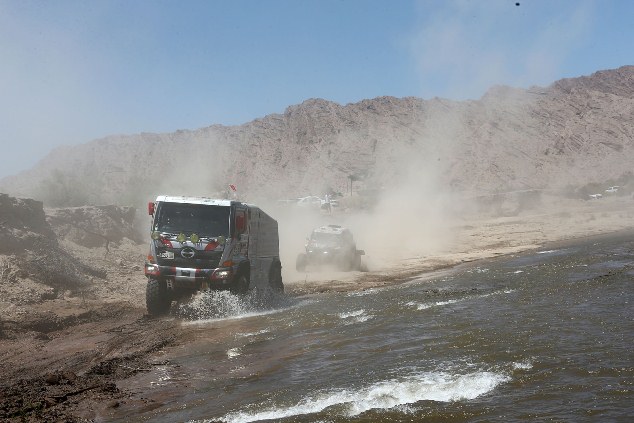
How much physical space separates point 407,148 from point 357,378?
78.3m

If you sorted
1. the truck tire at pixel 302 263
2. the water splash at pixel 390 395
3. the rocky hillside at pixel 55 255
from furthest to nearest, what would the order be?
the truck tire at pixel 302 263 < the rocky hillside at pixel 55 255 < the water splash at pixel 390 395

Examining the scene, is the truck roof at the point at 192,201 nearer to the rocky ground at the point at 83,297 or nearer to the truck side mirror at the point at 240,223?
the truck side mirror at the point at 240,223

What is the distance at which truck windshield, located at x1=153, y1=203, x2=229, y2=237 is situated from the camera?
41.9 ft

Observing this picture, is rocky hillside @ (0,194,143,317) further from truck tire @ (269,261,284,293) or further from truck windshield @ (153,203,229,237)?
truck tire @ (269,261,284,293)

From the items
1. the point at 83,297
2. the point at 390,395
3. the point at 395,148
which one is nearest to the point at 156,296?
the point at 83,297

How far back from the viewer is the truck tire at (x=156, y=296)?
41.8 ft

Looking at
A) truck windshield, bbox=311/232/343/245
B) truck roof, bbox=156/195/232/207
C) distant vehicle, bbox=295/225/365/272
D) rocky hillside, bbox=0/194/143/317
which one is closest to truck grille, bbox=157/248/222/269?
truck roof, bbox=156/195/232/207

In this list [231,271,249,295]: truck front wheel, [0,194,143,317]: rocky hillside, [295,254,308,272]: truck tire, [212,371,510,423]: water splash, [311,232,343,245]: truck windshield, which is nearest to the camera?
[212,371,510,423]: water splash

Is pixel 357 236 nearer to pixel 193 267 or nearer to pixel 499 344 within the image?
pixel 193 267

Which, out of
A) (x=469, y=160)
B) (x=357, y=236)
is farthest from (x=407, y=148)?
(x=357, y=236)

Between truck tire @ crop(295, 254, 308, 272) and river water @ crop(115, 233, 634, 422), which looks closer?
river water @ crop(115, 233, 634, 422)

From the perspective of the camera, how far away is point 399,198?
61.9m

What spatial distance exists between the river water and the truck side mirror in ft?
5.17

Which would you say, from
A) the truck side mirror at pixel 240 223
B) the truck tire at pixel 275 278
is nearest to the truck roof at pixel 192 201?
the truck side mirror at pixel 240 223
